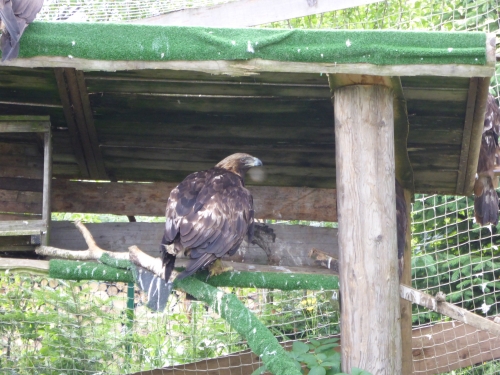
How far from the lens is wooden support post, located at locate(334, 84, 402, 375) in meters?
3.56

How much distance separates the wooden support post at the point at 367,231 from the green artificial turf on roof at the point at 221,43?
0.32m

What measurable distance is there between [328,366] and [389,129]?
1.27m

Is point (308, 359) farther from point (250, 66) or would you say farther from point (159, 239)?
point (159, 239)

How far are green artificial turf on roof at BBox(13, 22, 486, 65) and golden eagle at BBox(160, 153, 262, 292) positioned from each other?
3.38 ft

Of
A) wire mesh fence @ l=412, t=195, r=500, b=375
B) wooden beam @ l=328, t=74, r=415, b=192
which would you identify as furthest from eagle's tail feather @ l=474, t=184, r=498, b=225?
wooden beam @ l=328, t=74, r=415, b=192

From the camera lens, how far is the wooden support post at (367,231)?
3559mm

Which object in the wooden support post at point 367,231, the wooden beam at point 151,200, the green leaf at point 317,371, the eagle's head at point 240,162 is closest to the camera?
the wooden support post at point 367,231

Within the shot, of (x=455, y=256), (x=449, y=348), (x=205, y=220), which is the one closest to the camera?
(x=205, y=220)

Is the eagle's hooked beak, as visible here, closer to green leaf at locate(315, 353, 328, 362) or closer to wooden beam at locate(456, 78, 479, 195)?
wooden beam at locate(456, 78, 479, 195)

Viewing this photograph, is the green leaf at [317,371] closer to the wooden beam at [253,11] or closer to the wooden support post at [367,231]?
the wooden support post at [367,231]

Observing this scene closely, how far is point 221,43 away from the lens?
3.43 metres

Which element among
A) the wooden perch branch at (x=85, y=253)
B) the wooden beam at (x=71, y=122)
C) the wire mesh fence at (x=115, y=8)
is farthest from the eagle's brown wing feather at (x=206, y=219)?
the wire mesh fence at (x=115, y=8)

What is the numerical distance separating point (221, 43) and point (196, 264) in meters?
1.19

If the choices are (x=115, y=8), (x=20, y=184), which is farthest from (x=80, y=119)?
(x=115, y=8)
